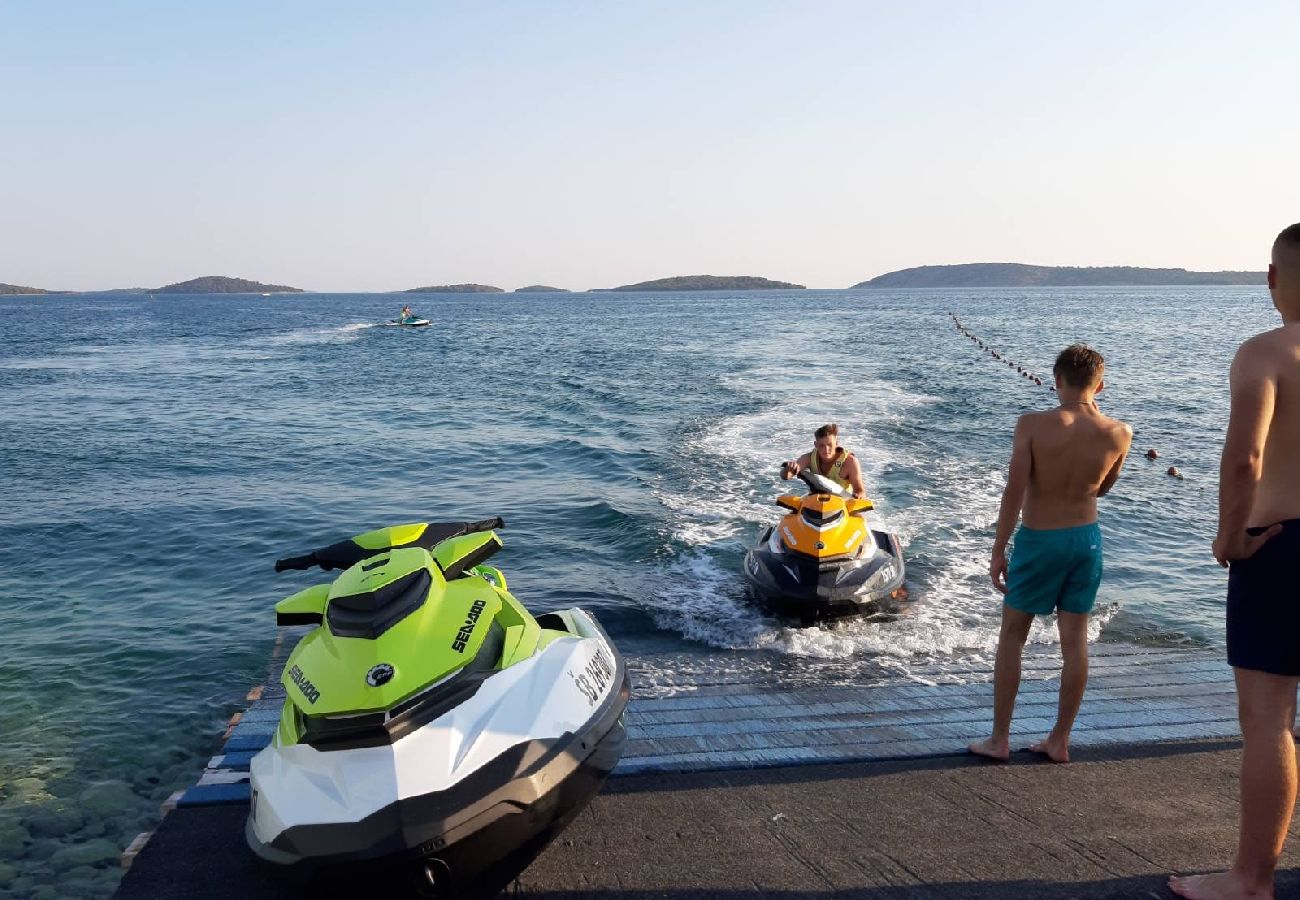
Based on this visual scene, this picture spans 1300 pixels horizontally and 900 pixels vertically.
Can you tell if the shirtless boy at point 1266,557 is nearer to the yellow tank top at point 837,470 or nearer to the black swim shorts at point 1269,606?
the black swim shorts at point 1269,606

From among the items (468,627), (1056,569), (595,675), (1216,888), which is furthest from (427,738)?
(1056,569)

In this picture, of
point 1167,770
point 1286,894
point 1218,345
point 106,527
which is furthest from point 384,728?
point 1218,345

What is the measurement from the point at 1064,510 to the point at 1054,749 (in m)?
1.18

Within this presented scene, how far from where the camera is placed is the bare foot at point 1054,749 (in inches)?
185

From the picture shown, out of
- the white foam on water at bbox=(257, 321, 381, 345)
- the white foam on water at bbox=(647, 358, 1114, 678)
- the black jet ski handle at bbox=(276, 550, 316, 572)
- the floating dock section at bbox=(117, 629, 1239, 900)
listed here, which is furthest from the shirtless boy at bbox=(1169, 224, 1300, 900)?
the white foam on water at bbox=(257, 321, 381, 345)

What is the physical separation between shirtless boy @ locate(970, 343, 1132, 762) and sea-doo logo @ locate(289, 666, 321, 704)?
2.92 metres

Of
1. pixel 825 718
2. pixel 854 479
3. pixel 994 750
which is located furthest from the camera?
pixel 854 479

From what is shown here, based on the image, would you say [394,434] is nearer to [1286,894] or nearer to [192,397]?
[192,397]

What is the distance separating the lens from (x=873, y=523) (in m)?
12.6

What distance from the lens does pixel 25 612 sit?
9719mm

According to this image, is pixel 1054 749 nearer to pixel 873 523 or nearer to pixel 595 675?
pixel 595 675

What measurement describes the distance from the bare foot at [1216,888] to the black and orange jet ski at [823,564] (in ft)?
16.4

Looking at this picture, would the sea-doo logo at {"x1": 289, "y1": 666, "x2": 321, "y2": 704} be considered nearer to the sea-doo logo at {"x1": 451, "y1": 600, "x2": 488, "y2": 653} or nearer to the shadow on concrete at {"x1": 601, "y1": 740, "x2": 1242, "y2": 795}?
the sea-doo logo at {"x1": 451, "y1": 600, "x2": 488, "y2": 653}

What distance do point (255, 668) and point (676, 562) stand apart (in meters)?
4.69
